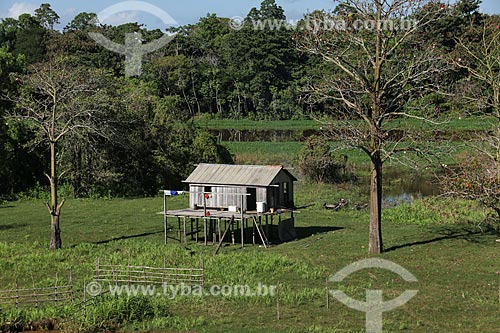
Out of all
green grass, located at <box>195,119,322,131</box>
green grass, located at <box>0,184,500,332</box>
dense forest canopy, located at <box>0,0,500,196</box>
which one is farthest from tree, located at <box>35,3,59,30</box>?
green grass, located at <box>0,184,500,332</box>

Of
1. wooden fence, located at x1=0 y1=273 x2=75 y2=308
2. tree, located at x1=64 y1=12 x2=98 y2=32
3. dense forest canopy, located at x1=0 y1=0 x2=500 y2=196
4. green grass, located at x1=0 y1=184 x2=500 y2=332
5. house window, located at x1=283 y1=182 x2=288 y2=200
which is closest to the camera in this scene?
green grass, located at x1=0 y1=184 x2=500 y2=332

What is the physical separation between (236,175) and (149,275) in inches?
366

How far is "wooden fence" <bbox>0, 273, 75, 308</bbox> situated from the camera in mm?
26516

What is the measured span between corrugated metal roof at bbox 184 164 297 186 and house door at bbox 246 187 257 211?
0.47 meters

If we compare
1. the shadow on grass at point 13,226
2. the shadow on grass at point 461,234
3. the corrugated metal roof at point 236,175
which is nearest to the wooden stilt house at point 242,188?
the corrugated metal roof at point 236,175

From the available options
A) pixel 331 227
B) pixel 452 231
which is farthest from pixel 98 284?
pixel 452 231

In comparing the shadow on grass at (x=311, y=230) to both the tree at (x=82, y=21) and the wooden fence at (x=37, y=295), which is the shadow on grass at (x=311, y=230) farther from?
the tree at (x=82, y=21)

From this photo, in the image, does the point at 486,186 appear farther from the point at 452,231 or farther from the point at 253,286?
the point at 253,286

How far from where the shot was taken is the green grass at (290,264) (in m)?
24.3

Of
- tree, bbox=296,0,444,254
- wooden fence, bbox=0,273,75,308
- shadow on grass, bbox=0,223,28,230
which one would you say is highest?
tree, bbox=296,0,444,254

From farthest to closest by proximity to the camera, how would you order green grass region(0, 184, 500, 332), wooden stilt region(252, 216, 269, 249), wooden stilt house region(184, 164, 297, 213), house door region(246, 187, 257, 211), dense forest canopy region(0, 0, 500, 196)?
dense forest canopy region(0, 0, 500, 196)
house door region(246, 187, 257, 211)
wooden stilt house region(184, 164, 297, 213)
wooden stilt region(252, 216, 269, 249)
green grass region(0, 184, 500, 332)

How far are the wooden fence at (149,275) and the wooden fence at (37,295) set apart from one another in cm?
210

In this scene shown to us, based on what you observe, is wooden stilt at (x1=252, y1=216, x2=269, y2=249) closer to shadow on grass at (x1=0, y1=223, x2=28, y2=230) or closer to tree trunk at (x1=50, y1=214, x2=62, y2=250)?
tree trunk at (x1=50, y1=214, x2=62, y2=250)

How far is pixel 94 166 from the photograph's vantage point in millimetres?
56812
